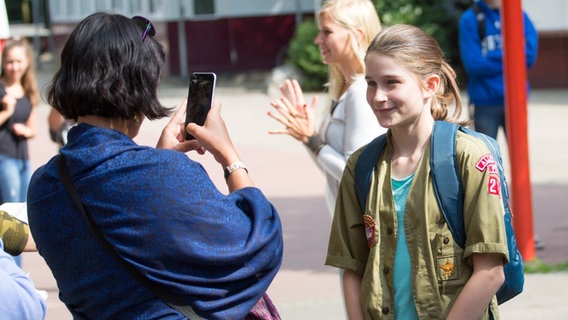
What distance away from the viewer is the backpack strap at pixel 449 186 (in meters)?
3.04

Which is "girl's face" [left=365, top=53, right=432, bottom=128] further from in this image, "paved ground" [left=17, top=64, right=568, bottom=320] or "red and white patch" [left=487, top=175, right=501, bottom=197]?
"paved ground" [left=17, top=64, right=568, bottom=320]

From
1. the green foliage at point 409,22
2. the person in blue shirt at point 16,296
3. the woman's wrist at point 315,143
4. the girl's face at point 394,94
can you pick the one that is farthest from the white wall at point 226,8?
the person in blue shirt at point 16,296

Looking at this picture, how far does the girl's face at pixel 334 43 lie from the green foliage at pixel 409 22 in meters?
17.4

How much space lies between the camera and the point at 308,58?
75.8 feet

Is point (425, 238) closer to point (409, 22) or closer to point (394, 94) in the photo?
point (394, 94)

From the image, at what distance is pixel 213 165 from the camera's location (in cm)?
1250

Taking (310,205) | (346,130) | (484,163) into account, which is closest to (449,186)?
(484,163)

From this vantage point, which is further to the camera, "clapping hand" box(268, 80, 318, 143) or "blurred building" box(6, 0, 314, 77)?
"blurred building" box(6, 0, 314, 77)

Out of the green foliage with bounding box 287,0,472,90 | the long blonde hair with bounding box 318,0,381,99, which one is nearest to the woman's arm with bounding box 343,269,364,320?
the long blonde hair with bounding box 318,0,381,99

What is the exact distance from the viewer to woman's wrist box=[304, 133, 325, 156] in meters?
4.61

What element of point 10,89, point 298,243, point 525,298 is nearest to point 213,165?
point 298,243

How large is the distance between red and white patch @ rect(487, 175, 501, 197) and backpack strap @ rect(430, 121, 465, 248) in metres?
0.09

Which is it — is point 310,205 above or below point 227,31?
above

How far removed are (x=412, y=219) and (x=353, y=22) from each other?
180cm
